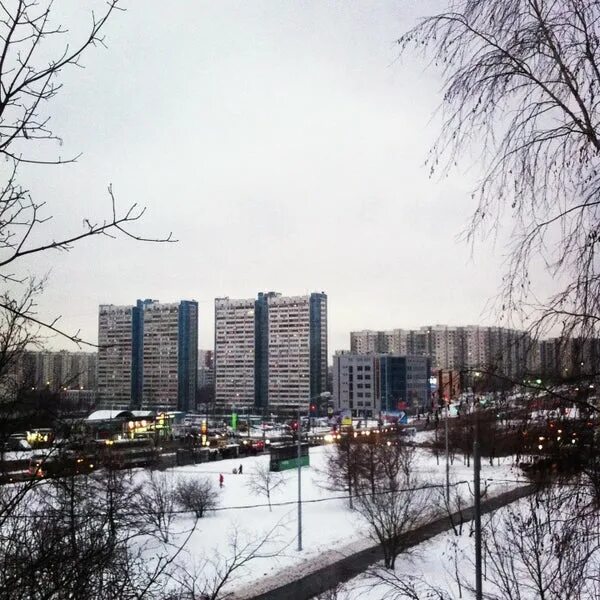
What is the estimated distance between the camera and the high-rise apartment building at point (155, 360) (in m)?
115

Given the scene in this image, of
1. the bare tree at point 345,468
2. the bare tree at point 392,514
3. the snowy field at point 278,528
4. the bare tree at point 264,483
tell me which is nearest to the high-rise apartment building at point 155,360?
the snowy field at point 278,528

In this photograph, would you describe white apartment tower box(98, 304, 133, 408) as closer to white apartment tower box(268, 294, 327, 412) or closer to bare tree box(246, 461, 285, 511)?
white apartment tower box(268, 294, 327, 412)

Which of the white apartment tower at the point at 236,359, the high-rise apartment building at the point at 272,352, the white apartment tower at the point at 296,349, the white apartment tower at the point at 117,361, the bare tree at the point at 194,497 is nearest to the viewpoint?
the bare tree at the point at 194,497

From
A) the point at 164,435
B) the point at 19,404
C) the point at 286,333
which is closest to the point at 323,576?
the point at 19,404

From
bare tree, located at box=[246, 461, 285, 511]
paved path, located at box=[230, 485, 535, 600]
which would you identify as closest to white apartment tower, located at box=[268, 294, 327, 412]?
bare tree, located at box=[246, 461, 285, 511]

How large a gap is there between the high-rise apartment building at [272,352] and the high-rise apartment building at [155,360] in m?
5.87

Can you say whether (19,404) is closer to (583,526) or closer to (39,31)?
(39,31)

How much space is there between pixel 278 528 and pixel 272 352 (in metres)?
83.1

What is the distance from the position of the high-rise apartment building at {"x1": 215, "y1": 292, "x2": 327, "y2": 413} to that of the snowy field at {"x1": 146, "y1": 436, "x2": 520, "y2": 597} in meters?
63.9

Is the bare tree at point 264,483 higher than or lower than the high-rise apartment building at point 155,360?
lower

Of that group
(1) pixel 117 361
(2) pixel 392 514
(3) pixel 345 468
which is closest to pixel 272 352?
(1) pixel 117 361

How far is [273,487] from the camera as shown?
117 ft

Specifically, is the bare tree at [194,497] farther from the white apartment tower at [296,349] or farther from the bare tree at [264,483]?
the white apartment tower at [296,349]

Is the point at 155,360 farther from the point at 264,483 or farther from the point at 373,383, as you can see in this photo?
the point at 264,483
